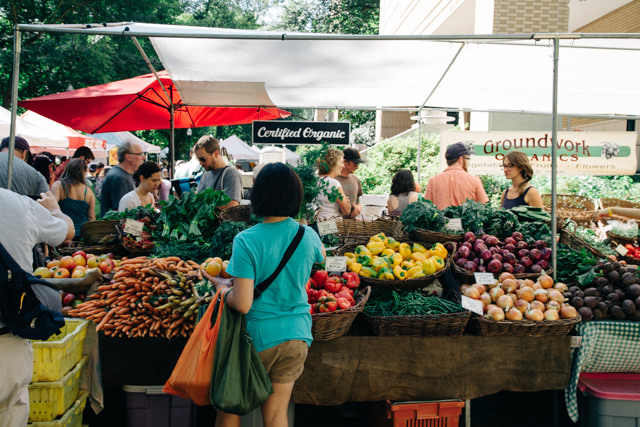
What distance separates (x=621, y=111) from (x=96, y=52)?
43.1 feet

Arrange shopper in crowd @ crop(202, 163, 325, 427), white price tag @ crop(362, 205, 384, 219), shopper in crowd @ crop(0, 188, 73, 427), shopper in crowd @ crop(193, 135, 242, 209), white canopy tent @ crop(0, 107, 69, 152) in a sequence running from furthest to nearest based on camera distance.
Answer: white canopy tent @ crop(0, 107, 69, 152), shopper in crowd @ crop(193, 135, 242, 209), white price tag @ crop(362, 205, 384, 219), shopper in crowd @ crop(202, 163, 325, 427), shopper in crowd @ crop(0, 188, 73, 427)

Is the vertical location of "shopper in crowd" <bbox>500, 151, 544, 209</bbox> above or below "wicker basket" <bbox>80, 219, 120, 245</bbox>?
above

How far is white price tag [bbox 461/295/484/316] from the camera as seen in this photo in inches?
124

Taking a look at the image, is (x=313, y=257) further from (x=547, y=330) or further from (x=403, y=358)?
(x=547, y=330)

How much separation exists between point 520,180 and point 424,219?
1463 mm

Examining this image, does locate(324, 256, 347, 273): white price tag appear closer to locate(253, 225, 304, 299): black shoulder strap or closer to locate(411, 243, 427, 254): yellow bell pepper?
locate(411, 243, 427, 254): yellow bell pepper

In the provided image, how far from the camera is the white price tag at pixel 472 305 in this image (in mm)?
3141

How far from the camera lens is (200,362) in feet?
7.61

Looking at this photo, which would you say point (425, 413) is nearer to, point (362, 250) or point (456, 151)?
point (362, 250)

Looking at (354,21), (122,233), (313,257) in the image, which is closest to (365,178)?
(122,233)

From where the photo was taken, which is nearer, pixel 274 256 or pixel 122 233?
pixel 274 256

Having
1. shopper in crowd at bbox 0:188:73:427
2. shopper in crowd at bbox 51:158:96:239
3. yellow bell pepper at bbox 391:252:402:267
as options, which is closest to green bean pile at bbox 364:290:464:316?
yellow bell pepper at bbox 391:252:402:267

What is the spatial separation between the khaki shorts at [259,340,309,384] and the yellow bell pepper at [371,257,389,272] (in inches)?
51.7

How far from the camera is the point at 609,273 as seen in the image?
11.7 feet
